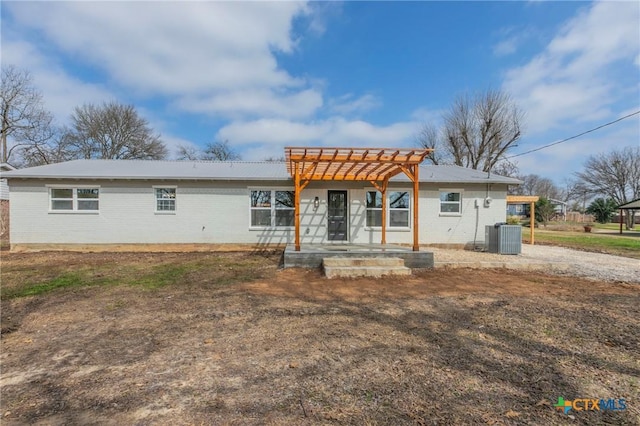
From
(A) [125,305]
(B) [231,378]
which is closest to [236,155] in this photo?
(A) [125,305]

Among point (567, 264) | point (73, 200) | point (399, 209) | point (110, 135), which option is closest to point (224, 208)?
point (73, 200)

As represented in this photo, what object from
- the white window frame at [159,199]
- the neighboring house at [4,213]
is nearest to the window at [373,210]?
the white window frame at [159,199]

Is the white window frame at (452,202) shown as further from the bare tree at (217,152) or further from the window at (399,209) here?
the bare tree at (217,152)

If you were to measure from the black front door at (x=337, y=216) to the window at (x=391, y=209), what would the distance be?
0.89m

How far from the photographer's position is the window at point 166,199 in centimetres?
1160

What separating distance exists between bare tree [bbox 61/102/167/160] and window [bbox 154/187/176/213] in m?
22.1

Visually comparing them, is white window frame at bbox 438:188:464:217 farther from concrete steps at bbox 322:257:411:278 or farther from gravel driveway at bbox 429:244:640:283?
concrete steps at bbox 322:257:411:278

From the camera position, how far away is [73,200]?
1146cm

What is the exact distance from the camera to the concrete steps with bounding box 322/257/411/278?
25.2 ft

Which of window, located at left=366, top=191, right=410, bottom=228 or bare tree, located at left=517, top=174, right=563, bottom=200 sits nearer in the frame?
window, located at left=366, top=191, right=410, bottom=228

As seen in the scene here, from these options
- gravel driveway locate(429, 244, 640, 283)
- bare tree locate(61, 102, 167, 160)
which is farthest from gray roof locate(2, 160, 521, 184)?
bare tree locate(61, 102, 167, 160)

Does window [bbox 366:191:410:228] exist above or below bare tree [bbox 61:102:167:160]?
below

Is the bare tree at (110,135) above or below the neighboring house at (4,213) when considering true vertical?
above

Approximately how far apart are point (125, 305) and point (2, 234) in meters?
16.4
